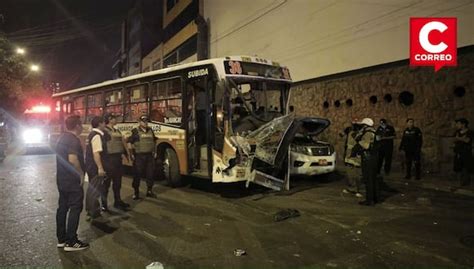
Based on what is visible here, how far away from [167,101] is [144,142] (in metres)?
1.91

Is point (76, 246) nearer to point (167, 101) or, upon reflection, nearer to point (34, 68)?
point (167, 101)

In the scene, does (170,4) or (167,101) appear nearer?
(167,101)

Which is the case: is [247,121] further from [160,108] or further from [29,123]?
[29,123]

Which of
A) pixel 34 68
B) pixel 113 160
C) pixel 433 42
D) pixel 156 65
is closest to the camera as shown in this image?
pixel 113 160

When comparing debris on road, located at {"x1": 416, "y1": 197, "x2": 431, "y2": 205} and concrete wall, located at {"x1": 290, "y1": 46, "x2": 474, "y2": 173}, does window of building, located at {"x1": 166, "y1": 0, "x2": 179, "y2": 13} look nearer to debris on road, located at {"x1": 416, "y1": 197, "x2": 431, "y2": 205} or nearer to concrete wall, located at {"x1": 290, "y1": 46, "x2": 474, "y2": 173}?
concrete wall, located at {"x1": 290, "y1": 46, "x2": 474, "y2": 173}

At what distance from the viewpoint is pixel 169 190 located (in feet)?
31.8

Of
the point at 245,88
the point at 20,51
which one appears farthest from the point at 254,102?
the point at 20,51

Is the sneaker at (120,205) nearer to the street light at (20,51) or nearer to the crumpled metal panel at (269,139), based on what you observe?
the crumpled metal panel at (269,139)

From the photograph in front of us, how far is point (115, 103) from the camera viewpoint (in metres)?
12.3

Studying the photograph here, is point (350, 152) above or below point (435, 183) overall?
above

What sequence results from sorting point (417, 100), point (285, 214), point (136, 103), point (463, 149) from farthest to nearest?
1. point (417, 100)
2. point (136, 103)
3. point (463, 149)
4. point (285, 214)

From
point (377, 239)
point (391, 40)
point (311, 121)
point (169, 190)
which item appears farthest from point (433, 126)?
point (169, 190)

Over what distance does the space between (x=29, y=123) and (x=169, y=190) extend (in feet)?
59.7

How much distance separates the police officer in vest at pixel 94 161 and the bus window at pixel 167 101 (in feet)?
9.64
